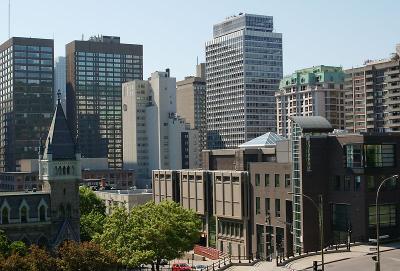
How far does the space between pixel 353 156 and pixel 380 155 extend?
3881 millimetres

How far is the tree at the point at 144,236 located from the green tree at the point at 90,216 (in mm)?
18239

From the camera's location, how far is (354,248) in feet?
270

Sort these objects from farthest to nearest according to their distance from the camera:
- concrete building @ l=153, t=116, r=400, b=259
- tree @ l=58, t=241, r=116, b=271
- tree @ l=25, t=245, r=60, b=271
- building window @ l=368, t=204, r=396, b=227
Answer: building window @ l=368, t=204, r=396, b=227 < concrete building @ l=153, t=116, r=400, b=259 < tree @ l=58, t=241, r=116, b=271 < tree @ l=25, t=245, r=60, b=271

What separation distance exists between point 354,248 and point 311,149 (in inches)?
631

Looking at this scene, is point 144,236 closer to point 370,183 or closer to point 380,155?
point 370,183

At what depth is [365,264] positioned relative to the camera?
71688 millimetres

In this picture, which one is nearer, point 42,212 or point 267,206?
point 267,206

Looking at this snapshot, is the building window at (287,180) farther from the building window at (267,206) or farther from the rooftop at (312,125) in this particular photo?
the rooftop at (312,125)

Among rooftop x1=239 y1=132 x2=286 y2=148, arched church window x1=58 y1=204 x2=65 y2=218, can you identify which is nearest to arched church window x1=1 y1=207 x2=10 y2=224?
arched church window x1=58 y1=204 x2=65 y2=218

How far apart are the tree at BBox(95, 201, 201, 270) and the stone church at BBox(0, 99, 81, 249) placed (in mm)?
17978

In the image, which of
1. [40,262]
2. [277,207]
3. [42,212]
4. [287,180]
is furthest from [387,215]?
[42,212]

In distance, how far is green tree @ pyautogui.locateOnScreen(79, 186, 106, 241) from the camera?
110 m

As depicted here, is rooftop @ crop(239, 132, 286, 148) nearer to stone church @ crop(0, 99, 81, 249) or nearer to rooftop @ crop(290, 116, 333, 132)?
rooftop @ crop(290, 116, 333, 132)

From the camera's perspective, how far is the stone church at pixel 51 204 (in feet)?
333
